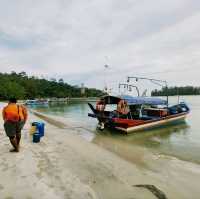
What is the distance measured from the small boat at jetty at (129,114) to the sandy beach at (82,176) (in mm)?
7327

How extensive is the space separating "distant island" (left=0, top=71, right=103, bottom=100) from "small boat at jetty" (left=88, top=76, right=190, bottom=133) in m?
59.0

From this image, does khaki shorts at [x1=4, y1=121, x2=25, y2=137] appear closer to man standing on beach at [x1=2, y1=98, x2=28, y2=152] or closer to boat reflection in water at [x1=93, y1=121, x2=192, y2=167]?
man standing on beach at [x1=2, y1=98, x2=28, y2=152]

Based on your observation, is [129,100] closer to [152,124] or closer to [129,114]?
[129,114]

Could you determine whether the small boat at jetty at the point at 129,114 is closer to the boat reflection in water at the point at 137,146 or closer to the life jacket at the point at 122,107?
the life jacket at the point at 122,107

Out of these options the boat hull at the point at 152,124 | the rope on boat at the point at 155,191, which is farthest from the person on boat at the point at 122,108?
the rope on boat at the point at 155,191

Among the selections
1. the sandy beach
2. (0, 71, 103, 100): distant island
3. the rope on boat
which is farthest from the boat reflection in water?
(0, 71, 103, 100): distant island

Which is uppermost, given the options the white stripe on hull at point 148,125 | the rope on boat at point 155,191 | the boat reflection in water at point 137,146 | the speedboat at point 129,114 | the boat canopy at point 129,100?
the boat canopy at point 129,100

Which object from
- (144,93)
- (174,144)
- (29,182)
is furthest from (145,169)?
(144,93)

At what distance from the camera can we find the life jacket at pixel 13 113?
26.8 ft

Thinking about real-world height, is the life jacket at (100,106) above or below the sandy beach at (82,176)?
above

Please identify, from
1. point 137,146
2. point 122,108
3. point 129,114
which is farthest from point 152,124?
point 137,146

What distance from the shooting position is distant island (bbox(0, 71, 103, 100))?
83.2 m

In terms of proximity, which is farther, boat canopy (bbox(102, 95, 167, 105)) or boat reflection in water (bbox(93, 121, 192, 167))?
boat canopy (bbox(102, 95, 167, 105))

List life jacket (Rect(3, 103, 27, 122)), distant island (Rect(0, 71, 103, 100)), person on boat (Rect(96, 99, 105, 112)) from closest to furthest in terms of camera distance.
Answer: life jacket (Rect(3, 103, 27, 122)), person on boat (Rect(96, 99, 105, 112)), distant island (Rect(0, 71, 103, 100))
